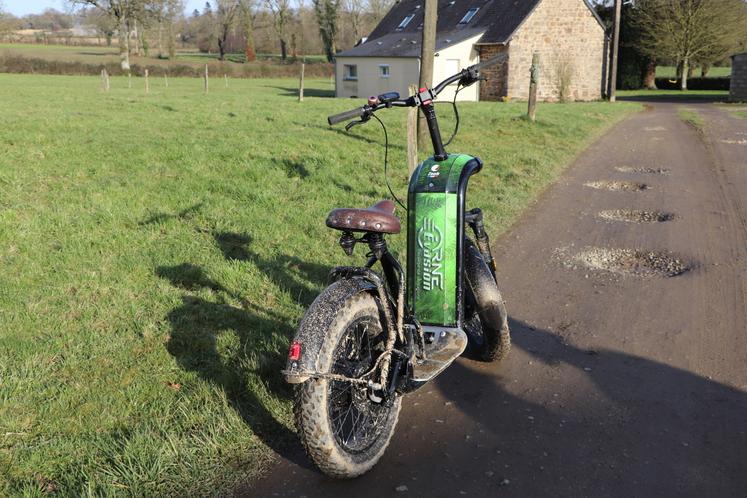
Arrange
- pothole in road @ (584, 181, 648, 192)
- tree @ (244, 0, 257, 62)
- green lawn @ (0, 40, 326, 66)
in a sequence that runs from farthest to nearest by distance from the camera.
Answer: tree @ (244, 0, 257, 62) < green lawn @ (0, 40, 326, 66) < pothole in road @ (584, 181, 648, 192)

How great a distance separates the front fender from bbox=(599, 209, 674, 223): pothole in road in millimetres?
6102

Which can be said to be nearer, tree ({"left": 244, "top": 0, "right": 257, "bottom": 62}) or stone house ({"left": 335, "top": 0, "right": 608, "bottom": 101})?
stone house ({"left": 335, "top": 0, "right": 608, "bottom": 101})

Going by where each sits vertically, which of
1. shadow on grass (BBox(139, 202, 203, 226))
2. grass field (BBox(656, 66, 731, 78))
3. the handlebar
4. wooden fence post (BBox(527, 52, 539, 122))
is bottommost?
shadow on grass (BBox(139, 202, 203, 226))

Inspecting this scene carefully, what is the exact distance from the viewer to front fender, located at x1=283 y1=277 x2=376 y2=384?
2.75 meters

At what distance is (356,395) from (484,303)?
3.66 ft

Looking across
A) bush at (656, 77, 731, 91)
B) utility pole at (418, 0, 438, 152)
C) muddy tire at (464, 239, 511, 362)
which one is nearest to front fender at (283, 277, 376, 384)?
muddy tire at (464, 239, 511, 362)

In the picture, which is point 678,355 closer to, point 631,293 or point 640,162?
point 631,293

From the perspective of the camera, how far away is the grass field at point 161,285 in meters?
3.21

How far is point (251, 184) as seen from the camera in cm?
873

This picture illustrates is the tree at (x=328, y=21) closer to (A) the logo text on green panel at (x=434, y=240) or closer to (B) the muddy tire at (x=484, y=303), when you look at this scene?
(B) the muddy tire at (x=484, y=303)

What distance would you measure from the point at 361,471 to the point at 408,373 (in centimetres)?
54

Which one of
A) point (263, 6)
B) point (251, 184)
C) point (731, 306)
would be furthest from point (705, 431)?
point (263, 6)

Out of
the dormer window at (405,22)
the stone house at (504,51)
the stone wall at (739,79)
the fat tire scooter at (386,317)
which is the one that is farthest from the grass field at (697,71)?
the fat tire scooter at (386,317)

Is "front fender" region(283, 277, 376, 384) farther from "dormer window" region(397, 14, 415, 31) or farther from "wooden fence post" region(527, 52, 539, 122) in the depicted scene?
"dormer window" region(397, 14, 415, 31)
